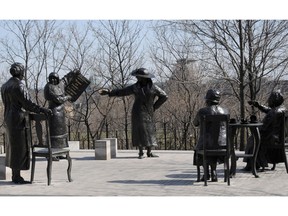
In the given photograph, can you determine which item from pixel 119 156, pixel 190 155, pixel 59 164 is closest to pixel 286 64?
pixel 190 155

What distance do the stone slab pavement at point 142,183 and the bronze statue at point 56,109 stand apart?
2.11 feet

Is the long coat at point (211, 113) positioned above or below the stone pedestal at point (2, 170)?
above

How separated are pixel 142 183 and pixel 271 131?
2597 mm

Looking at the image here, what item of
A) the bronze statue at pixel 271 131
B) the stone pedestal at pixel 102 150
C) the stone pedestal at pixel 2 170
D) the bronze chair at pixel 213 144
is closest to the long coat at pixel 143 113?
the stone pedestal at pixel 102 150

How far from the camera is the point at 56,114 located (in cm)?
1123

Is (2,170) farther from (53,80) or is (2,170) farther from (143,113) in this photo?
(143,113)

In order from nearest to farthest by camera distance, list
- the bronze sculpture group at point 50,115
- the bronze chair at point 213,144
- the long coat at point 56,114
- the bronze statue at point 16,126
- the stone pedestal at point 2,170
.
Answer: the bronze chair at point 213,144 < the bronze sculpture group at point 50,115 < the bronze statue at point 16,126 < the stone pedestal at point 2,170 < the long coat at point 56,114

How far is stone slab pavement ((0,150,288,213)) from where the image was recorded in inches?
279

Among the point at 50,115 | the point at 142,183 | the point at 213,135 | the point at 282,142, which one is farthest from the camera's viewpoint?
the point at 282,142

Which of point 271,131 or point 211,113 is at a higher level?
point 211,113

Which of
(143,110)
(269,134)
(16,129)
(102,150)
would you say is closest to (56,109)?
(102,150)

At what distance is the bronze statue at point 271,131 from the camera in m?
8.78

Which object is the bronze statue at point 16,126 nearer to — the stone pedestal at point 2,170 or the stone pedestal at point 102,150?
the stone pedestal at point 2,170

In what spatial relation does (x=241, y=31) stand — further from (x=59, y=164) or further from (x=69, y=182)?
(x=69, y=182)
